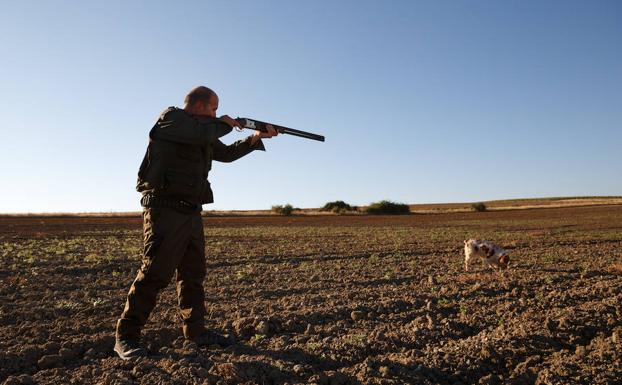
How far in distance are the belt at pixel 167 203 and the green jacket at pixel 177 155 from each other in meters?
0.03

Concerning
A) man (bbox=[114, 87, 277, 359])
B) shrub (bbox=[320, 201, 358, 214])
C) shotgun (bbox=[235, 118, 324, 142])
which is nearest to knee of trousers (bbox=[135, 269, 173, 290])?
man (bbox=[114, 87, 277, 359])

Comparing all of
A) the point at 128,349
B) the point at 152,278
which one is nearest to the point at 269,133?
the point at 152,278

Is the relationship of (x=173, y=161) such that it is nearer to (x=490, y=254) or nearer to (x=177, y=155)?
(x=177, y=155)

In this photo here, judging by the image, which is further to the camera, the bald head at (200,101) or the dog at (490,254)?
the dog at (490,254)

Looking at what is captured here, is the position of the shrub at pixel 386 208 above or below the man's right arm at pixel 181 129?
below

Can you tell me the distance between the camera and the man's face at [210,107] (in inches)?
175

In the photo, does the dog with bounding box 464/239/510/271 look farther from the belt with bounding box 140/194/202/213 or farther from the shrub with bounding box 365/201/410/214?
the shrub with bounding box 365/201/410/214

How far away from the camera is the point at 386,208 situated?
5975 centimetres

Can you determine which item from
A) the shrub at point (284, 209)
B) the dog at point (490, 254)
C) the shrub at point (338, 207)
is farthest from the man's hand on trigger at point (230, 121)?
the shrub at point (338, 207)

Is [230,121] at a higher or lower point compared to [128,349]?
higher

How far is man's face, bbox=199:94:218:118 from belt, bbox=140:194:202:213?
83cm

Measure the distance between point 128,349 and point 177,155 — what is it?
172 centimetres

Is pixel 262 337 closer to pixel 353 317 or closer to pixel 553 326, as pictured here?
pixel 353 317

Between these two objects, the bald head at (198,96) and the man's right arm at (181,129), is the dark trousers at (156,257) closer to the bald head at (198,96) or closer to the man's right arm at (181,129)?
the man's right arm at (181,129)
